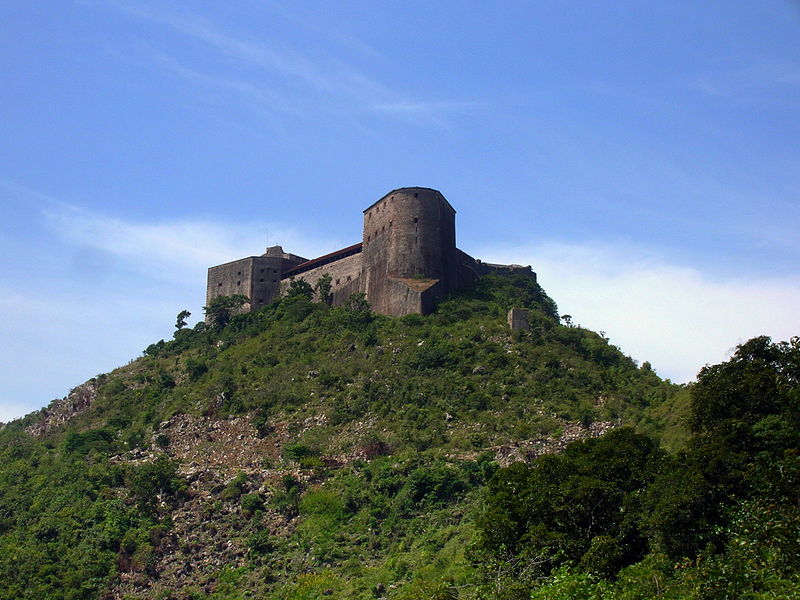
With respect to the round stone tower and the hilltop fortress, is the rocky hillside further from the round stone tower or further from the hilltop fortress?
the round stone tower

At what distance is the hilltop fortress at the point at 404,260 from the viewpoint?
6906 cm

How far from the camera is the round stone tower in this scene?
70.2m

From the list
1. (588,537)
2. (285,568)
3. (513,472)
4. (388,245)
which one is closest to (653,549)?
(588,537)

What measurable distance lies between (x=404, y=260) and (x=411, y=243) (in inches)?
46.2

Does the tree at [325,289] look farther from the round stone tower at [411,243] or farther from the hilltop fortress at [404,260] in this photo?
the round stone tower at [411,243]

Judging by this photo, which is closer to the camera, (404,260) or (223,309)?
(404,260)

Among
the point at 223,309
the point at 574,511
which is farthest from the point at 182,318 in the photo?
the point at 574,511

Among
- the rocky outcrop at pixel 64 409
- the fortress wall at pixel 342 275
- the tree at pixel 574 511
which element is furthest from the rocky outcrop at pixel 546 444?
the rocky outcrop at pixel 64 409

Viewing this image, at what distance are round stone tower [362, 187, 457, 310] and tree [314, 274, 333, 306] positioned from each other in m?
4.62

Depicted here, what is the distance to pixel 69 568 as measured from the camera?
48219 millimetres

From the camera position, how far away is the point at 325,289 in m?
77.0

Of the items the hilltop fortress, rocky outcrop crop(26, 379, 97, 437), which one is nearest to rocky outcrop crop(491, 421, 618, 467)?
the hilltop fortress

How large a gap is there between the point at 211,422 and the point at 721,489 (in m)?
34.7

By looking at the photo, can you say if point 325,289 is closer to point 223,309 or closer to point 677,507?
point 223,309
